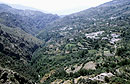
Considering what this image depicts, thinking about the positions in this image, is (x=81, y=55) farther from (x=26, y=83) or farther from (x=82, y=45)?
→ (x=26, y=83)

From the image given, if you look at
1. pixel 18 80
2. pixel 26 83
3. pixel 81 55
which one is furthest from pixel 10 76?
pixel 81 55

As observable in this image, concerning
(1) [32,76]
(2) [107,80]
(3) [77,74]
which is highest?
(2) [107,80]

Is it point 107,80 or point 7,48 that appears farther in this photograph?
point 7,48

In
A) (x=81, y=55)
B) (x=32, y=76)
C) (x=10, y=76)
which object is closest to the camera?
(x=10, y=76)

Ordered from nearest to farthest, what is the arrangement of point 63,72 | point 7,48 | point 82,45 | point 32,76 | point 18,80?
1. point 18,80
2. point 63,72
3. point 32,76
4. point 7,48
5. point 82,45

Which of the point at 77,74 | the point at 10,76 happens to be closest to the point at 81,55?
the point at 77,74

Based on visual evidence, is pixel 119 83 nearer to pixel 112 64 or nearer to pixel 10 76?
pixel 112 64

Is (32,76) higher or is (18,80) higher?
(18,80)

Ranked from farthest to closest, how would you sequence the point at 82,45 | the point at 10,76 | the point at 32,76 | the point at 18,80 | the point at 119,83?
the point at 82,45, the point at 32,76, the point at 18,80, the point at 10,76, the point at 119,83

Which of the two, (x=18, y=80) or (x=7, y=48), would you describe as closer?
(x=18, y=80)

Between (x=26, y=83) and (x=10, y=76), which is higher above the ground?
(x=10, y=76)
